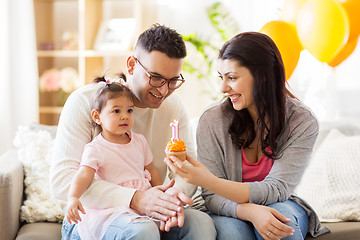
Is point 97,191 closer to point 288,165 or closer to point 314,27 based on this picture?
point 288,165

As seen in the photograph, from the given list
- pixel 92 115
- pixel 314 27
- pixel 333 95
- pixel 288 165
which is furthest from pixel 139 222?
pixel 333 95

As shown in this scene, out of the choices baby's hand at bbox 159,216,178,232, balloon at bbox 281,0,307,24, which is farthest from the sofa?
balloon at bbox 281,0,307,24

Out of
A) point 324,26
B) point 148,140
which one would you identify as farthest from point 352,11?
point 148,140

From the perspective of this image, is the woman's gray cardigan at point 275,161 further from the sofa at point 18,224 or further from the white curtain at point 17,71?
the white curtain at point 17,71

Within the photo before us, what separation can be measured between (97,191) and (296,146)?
80 centimetres

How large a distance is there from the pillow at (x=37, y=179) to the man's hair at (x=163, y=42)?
0.85 m

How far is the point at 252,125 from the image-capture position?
6.58ft

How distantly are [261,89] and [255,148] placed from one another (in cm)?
27

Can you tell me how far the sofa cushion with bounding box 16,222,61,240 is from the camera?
2.00 m

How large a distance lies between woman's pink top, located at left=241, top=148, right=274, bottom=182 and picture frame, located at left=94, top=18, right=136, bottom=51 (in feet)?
7.67

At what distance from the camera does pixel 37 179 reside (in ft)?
7.44

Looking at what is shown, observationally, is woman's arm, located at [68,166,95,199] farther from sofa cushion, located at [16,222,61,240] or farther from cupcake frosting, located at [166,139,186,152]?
sofa cushion, located at [16,222,61,240]

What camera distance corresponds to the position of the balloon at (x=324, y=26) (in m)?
2.54

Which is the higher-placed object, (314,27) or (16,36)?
(314,27)
